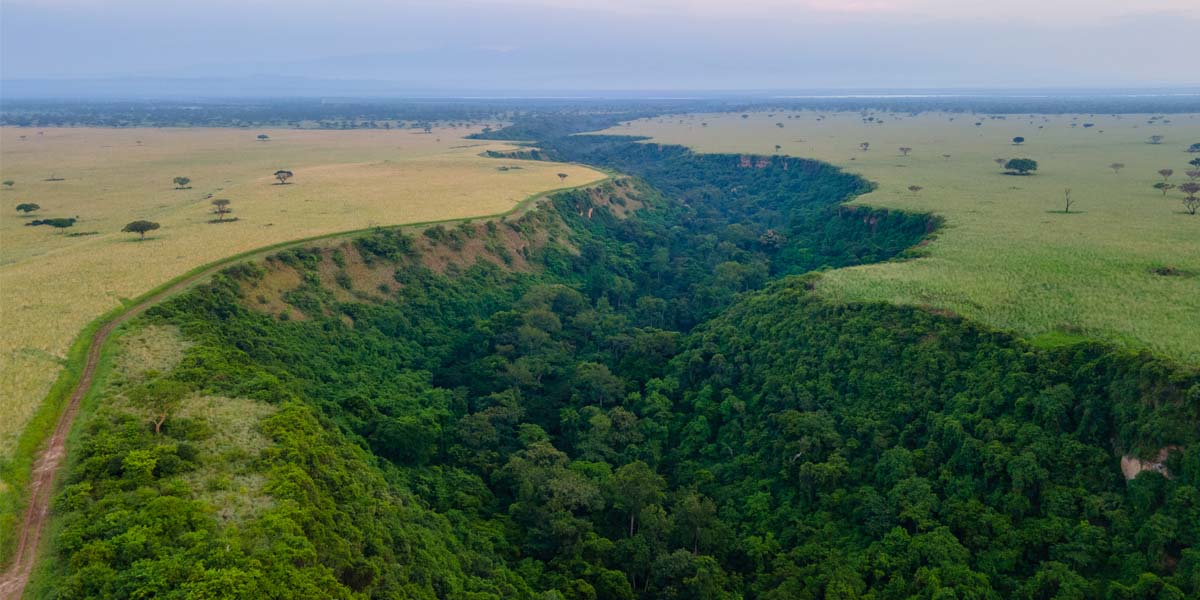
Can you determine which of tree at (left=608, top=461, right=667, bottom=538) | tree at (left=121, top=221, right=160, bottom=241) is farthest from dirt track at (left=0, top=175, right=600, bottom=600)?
tree at (left=608, top=461, right=667, bottom=538)

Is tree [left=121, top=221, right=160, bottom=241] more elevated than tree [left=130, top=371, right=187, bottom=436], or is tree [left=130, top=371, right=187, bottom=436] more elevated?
tree [left=121, top=221, right=160, bottom=241]

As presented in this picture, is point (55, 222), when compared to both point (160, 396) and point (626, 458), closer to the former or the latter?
point (160, 396)

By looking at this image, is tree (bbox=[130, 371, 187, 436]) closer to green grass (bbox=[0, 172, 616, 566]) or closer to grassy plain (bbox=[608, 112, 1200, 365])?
green grass (bbox=[0, 172, 616, 566])

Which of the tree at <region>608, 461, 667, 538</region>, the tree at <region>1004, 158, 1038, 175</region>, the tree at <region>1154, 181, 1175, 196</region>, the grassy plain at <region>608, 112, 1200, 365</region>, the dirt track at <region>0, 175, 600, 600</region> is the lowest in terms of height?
the tree at <region>608, 461, 667, 538</region>

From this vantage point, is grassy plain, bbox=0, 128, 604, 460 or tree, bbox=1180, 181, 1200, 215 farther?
tree, bbox=1180, 181, 1200, 215

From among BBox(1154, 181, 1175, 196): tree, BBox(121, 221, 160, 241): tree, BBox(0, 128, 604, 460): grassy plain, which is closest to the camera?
BBox(0, 128, 604, 460): grassy plain

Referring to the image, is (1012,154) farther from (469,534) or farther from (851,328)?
(469,534)
